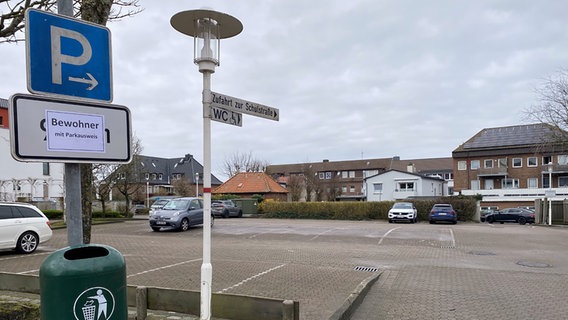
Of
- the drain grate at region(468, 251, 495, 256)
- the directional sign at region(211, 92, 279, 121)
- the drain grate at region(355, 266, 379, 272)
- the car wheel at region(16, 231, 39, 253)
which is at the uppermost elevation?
the directional sign at region(211, 92, 279, 121)

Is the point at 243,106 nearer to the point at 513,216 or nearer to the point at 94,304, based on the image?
the point at 94,304

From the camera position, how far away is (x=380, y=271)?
34.2ft

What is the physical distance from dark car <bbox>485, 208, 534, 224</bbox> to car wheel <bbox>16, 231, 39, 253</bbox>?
113ft

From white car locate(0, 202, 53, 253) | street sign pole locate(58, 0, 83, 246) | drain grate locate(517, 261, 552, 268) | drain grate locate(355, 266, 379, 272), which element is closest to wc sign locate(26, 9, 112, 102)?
street sign pole locate(58, 0, 83, 246)

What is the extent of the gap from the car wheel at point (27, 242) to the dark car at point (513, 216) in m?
34.3

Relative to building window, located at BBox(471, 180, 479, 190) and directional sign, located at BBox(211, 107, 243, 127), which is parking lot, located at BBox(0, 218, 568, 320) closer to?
directional sign, located at BBox(211, 107, 243, 127)

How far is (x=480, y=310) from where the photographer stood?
279 inches

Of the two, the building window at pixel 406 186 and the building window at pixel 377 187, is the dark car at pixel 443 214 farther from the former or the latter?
the building window at pixel 377 187

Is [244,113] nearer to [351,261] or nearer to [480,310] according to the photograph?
[480,310]

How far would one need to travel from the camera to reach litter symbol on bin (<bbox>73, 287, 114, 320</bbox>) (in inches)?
120

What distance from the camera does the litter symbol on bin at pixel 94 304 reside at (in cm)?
305

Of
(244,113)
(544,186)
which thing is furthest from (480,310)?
(544,186)

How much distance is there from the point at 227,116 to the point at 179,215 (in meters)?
18.4

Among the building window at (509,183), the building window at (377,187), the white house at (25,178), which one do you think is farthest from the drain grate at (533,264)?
the building window at (509,183)
